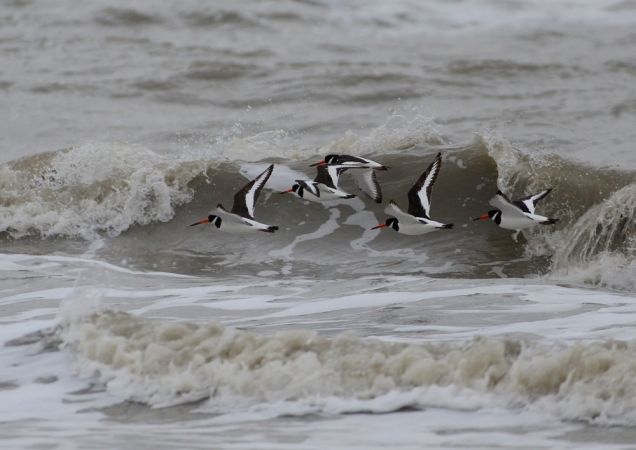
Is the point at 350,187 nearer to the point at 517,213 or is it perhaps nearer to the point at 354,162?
the point at 354,162

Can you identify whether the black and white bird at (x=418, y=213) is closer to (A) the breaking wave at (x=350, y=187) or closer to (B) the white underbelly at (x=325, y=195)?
(A) the breaking wave at (x=350, y=187)

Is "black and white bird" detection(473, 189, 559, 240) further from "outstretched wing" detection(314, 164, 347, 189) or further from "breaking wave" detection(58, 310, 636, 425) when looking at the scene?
"breaking wave" detection(58, 310, 636, 425)

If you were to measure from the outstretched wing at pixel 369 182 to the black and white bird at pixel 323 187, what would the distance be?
0.32 metres

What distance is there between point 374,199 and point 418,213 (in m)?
1.31

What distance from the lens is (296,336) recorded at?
6.86 meters

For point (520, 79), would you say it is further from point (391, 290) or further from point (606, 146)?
point (391, 290)

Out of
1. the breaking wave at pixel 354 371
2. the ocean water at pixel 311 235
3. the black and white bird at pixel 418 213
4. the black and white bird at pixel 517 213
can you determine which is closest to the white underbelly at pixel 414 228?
the black and white bird at pixel 418 213

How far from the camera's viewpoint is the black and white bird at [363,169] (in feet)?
39.5

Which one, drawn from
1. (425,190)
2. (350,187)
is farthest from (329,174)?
(425,190)

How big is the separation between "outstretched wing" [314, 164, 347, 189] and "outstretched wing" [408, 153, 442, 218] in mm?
815

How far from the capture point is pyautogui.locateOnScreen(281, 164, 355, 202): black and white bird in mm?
11719

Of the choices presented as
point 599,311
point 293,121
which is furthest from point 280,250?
point 293,121

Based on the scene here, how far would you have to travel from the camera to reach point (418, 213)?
11164 mm

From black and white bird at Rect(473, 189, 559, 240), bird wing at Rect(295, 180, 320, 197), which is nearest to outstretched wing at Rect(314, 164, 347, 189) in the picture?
bird wing at Rect(295, 180, 320, 197)
